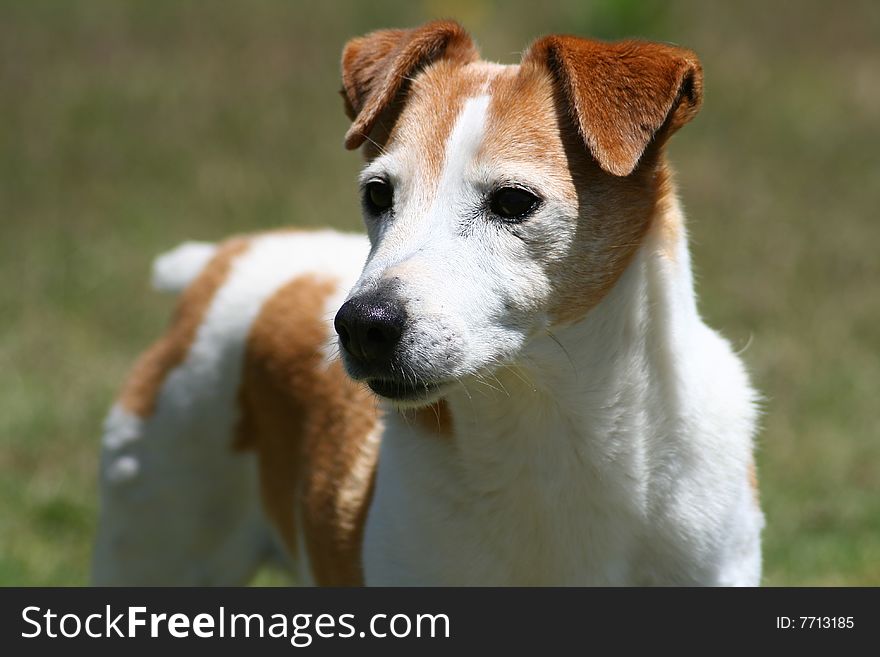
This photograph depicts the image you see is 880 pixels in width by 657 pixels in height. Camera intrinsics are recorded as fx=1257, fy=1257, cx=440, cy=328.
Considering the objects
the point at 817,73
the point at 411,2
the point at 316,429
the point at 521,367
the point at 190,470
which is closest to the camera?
the point at 521,367

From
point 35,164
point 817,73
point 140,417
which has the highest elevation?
point 817,73

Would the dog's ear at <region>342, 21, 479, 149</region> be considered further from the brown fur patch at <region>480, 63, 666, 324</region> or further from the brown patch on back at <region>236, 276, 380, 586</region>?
the brown patch on back at <region>236, 276, 380, 586</region>

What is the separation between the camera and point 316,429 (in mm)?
4582

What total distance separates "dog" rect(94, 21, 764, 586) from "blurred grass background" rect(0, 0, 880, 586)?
1.45 metres

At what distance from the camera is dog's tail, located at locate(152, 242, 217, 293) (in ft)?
18.0

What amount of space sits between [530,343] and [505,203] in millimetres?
403

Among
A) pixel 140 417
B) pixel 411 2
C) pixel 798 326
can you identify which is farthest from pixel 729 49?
pixel 140 417

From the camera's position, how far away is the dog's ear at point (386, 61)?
381 cm

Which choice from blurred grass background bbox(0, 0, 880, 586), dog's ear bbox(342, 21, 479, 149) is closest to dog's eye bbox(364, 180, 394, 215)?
dog's ear bbox(342, 21, 479, 149)

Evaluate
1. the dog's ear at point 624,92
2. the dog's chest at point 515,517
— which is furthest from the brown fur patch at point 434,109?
the dog's chest at point 515,517

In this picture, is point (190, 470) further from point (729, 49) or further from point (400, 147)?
point (729, 49)

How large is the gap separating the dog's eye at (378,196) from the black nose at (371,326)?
50 centimetres

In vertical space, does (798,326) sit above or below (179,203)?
below

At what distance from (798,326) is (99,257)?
533cm
